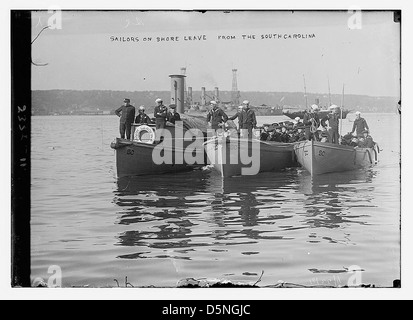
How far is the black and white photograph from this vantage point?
8336 mm

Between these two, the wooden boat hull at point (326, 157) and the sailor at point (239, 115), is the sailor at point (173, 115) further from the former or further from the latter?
the wooden boat hull at point (326, 157)

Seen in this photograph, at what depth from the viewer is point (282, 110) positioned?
9.31 metres

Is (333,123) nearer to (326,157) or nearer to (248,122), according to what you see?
(326,157)

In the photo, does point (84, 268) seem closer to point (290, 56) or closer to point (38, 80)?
point (38, 80)

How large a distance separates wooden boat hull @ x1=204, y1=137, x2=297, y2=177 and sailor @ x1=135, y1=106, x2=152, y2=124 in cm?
96

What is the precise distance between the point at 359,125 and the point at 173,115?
90.9 inches

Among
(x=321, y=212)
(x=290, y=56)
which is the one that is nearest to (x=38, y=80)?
(x=290, y=56)

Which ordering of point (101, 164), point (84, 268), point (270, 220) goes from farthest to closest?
point (101, 164), point (270, 220), point (84, 268)

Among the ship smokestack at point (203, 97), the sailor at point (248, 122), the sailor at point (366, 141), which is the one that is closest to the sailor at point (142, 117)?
the ship smokestack at point (203, 97)

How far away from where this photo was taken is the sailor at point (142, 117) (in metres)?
9.12

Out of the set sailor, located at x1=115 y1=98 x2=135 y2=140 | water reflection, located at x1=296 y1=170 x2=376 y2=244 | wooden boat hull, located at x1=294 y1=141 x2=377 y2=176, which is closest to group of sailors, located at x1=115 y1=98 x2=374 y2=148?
sailor, located at x1=115 y1=98 x2=135 y2=140

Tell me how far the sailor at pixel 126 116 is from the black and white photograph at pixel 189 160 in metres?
0.02

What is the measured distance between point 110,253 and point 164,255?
600 millimetres

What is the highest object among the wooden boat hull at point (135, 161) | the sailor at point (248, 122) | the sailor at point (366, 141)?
the sailor at point (248, 122)
